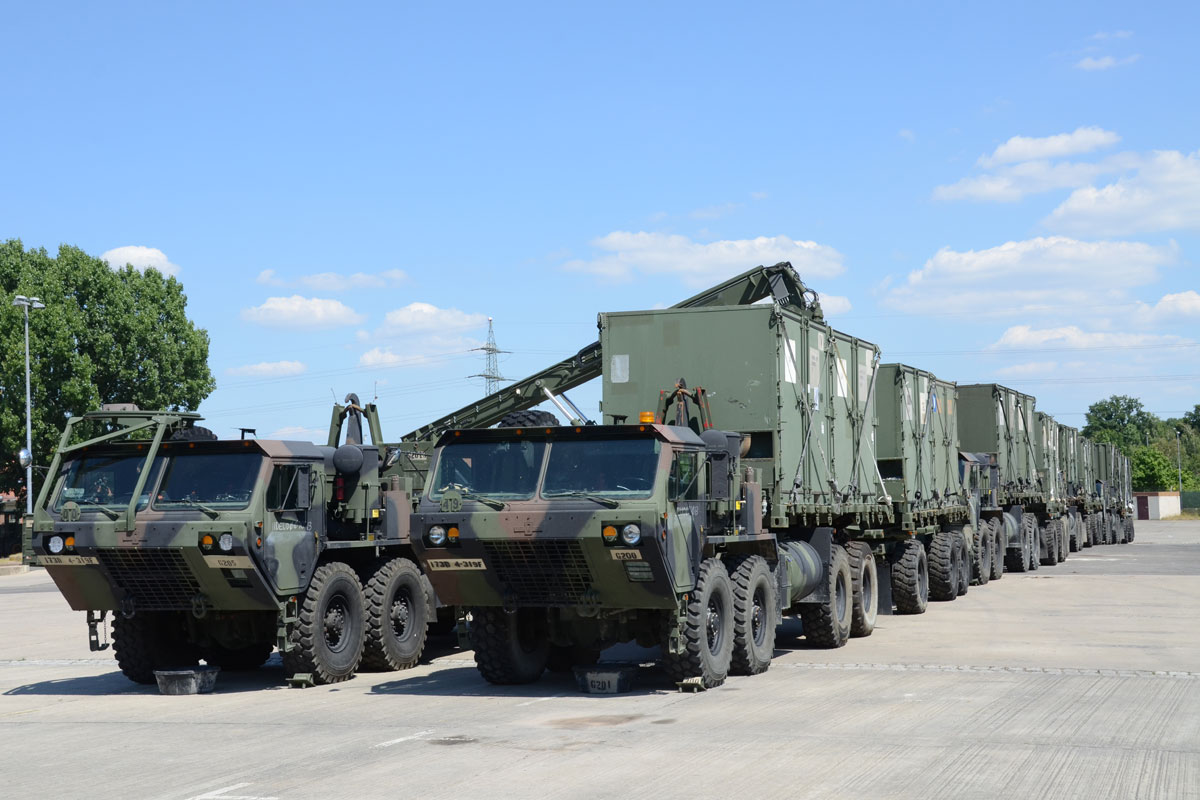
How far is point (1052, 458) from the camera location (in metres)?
37.6

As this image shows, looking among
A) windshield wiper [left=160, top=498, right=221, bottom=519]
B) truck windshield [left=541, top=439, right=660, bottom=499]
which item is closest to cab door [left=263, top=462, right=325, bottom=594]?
windshield wiper [left=160, top=498, right=221, bottom=519]

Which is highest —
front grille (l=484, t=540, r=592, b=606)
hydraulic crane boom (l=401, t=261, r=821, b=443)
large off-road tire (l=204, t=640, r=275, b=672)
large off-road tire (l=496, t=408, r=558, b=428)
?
hydraulic crane boom (l=401, t=261, r=821, b=443)

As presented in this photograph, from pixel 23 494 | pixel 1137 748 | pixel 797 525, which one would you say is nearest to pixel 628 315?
pixel 797 525

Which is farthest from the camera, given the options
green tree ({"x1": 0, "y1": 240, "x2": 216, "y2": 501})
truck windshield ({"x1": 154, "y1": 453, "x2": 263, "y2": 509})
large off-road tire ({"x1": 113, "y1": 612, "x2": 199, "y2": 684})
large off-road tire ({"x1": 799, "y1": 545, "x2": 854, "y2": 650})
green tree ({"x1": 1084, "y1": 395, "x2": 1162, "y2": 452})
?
green tree ({"x1": 1084, "y1": 395, "x2": 1162, "y2": 452})

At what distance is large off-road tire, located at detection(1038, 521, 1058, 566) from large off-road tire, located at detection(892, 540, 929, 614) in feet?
49.0

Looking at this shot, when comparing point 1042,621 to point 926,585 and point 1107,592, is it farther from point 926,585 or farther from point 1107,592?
point 1107,592

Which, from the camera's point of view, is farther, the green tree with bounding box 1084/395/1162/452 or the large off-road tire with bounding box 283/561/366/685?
the green tree with bounding box 1084/395/1162/452

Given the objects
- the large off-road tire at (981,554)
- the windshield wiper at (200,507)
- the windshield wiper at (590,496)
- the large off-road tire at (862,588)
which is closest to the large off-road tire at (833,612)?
the large off-road tire at (862,588)

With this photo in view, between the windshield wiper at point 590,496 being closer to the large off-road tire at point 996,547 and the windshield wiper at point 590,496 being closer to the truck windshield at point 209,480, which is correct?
the truck windshield at point 209,480

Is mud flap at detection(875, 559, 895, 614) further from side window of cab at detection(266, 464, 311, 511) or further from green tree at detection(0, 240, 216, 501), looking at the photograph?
green tree at detection(0, 240, 216, 501)

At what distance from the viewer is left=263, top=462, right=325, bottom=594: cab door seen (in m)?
13.2

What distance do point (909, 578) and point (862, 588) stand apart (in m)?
3.18

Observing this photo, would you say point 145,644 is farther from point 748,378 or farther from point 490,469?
point 748,378

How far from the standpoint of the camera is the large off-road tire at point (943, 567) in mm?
23188
